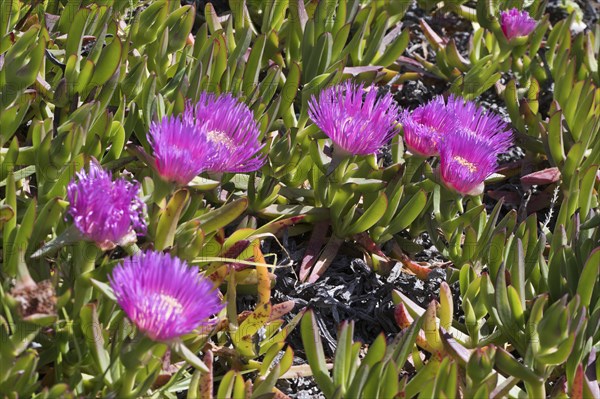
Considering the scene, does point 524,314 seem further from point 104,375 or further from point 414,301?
point 104,375

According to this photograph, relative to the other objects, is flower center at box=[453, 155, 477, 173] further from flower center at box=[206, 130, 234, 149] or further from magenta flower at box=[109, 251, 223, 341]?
magenta flower at box=[109, 251, 223, 341]

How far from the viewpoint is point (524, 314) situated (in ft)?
4.96

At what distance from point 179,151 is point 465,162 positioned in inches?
23.8

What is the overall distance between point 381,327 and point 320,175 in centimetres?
34

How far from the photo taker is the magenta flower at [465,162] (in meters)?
1.62

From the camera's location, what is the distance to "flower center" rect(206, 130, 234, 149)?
4.84 ft

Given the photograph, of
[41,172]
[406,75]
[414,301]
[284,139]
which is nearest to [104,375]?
[41,172]

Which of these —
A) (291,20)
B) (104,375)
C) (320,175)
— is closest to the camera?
(104,375)

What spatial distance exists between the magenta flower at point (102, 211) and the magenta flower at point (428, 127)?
65 centimetres

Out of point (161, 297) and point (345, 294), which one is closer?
point (161, 297)

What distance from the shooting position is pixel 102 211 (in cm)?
122

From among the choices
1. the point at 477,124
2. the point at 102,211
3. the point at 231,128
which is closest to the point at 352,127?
the point at 231,128

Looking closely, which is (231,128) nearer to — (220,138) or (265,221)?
(220,138)

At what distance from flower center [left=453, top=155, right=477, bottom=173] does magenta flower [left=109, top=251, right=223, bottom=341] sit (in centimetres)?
65
